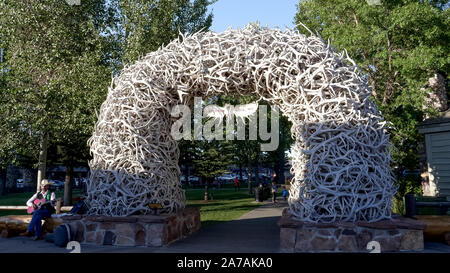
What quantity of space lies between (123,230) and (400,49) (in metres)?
12.6

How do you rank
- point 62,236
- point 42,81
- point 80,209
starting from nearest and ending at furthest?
point 62,236, point 80,209, point 42,81

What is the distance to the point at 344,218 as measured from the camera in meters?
6.05

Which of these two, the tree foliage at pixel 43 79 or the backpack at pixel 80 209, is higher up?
the tree foliage at pixel 43 79

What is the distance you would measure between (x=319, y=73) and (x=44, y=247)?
670 cm

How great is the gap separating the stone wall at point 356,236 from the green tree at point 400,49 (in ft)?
18.8

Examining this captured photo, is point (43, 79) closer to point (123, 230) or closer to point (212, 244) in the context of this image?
point (123, 230)

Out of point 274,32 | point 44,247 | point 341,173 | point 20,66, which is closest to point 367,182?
point 341,173

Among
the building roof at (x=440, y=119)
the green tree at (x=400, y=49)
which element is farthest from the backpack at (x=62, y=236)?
the building roof at (x=440, y=119)

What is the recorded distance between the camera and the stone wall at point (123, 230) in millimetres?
6719

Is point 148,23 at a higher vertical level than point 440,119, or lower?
higher

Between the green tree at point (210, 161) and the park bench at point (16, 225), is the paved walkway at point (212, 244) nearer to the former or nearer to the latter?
the park bench at point (16, 225)

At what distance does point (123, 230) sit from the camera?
679cm

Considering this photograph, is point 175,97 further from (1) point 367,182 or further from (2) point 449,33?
(2) point 449,33

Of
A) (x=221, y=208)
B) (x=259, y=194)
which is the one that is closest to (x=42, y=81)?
(x=221, y=208)
